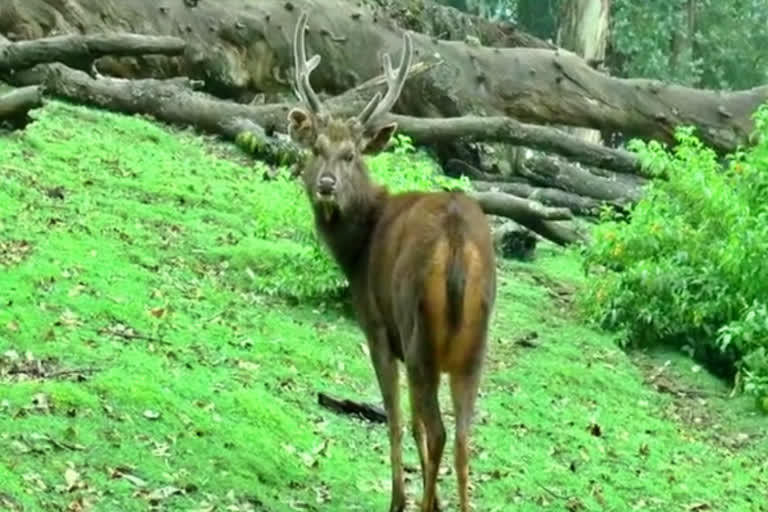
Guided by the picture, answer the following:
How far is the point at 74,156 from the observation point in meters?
14.2

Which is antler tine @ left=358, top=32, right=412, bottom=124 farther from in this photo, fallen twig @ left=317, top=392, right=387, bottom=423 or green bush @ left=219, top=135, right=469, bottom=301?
green bush @ left=219, top=135, right=469, bottom=301

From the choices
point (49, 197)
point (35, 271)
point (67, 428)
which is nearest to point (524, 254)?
point (49, 197)

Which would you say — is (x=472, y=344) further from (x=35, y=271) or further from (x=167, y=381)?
(x=35, y=271)

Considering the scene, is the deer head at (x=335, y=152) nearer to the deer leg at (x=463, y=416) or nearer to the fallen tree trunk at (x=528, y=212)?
the deer leg at (x=463, y=416)

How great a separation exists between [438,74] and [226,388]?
10518mm

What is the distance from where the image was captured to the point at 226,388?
8.96m

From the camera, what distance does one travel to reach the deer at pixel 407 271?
7238 millimetres

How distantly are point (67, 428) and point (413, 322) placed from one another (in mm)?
Answer: 1739

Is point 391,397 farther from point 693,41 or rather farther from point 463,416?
point 693,41

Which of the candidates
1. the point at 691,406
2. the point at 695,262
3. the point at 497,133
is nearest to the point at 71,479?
the point at 691,406

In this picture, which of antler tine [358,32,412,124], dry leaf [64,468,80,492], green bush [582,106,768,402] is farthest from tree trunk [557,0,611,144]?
dry leaf [64,468,80,492]

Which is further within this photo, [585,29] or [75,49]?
[585,29]

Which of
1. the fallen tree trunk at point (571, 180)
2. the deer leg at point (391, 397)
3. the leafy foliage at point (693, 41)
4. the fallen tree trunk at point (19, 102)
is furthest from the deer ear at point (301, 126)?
the leafy foliage at point (693, 41)

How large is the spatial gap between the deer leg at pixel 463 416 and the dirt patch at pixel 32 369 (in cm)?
213
